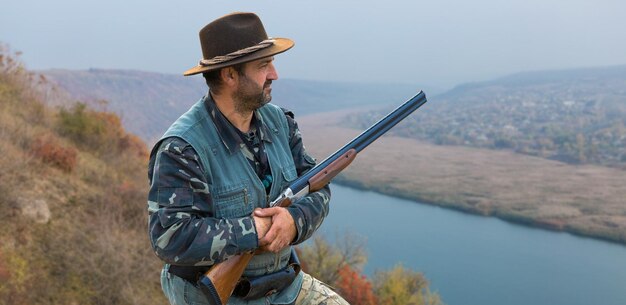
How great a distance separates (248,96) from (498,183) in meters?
63.0

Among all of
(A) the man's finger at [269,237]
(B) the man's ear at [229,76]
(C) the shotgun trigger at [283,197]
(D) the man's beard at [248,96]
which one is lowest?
(A) the man's finger at [269,237]

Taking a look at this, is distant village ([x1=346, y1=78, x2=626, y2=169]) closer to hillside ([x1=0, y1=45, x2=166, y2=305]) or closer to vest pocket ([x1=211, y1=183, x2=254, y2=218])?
hillside ([x1=0, y1=45, x2=166, y2=305])

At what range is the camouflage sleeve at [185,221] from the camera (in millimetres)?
2084

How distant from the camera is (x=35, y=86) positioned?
15945 mm

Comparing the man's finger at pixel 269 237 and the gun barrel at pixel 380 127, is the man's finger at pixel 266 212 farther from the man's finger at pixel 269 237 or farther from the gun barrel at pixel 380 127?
the gun barrel at pixel 380 127

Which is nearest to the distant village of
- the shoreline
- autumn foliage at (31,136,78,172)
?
the shoreline

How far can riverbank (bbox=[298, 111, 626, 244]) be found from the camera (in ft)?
158

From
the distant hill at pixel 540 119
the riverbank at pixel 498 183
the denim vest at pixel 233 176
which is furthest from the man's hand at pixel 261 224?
the distant hill at pixel 540 119

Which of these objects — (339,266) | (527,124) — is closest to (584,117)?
(527,124)

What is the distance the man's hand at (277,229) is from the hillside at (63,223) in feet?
21.8

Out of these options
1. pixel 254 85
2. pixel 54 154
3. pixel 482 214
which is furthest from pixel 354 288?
pixel 482 214

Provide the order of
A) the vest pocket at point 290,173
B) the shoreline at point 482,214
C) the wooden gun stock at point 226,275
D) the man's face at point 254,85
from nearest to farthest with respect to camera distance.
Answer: the wooden gun stock at point 226,275 → the man's face at point 254,85 → the vest pocket at point 290,173 → the shoreline at point 482,214

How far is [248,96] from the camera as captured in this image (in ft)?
7.82

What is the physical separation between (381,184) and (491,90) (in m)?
72.3
